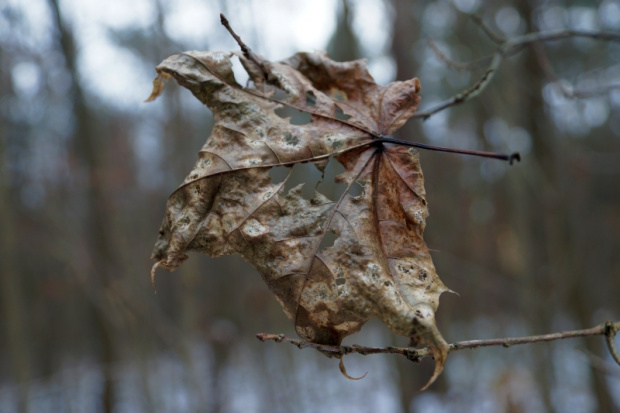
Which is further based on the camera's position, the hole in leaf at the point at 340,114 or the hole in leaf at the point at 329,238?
the hole in leaf at the point at 340,114

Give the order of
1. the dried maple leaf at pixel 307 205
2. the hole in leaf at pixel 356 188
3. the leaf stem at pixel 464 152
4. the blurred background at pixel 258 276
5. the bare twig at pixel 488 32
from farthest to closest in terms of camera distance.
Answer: the blurred background at pixel 258 276 < the bare twig at pixel 488 32 < the hole in leaf at pixel 356 188 < the dried maple leaf at pixel 307 205 < the leaf stem at pixel 464 152

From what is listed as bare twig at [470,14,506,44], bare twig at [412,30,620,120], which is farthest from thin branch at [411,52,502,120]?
bare twig at [470,14,506,44]

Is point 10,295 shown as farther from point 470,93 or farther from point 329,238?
point 470,93

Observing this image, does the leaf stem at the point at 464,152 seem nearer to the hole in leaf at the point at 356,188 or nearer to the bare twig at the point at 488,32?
the hole in leaf at the point at 356,188

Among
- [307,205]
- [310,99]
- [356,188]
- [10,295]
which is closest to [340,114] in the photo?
[310,99]

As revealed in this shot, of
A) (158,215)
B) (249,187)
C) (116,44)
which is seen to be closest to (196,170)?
(249,187)

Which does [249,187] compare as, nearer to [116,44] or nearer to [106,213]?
[106,213]

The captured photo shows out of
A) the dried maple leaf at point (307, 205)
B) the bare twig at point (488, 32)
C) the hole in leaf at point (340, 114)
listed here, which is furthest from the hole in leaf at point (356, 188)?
the bare twig at point (488, 32)
